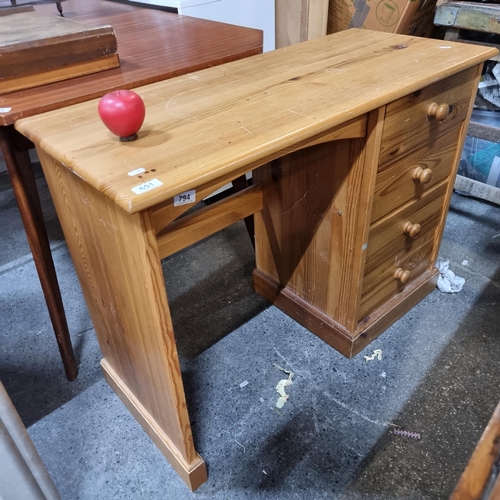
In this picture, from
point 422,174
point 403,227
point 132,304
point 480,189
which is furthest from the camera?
point 480,189

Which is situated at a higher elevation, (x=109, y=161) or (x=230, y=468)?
(x=109, y=161)

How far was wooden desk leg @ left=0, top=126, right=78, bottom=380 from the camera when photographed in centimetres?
98

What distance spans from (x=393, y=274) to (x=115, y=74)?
3.00ft

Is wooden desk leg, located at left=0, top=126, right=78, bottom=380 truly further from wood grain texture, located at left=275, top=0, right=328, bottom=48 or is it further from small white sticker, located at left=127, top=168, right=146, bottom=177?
wood grain texture, located at left=275, top=0, right=328, bottom=48

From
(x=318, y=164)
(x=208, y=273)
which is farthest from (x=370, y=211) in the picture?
(x=208, y=273)

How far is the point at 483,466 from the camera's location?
458 millimetres

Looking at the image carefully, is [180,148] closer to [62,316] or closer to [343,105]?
[343,105]

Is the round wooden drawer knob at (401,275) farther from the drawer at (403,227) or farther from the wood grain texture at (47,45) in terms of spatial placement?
the wood grain texture at (47,45)

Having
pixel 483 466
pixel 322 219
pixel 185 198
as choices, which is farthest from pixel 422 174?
pixel 483 466

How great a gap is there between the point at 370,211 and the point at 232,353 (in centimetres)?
60

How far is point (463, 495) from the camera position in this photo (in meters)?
0.47

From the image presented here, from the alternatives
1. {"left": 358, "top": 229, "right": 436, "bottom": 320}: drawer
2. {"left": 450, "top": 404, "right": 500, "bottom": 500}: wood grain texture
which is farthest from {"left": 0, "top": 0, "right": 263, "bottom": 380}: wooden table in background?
{"left": 450, "top": 404, "right": 500, "bottom": 500}: wood grain texture

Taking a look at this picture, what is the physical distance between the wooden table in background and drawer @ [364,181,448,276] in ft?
1.86

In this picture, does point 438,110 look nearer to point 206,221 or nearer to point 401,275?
point 401,275
